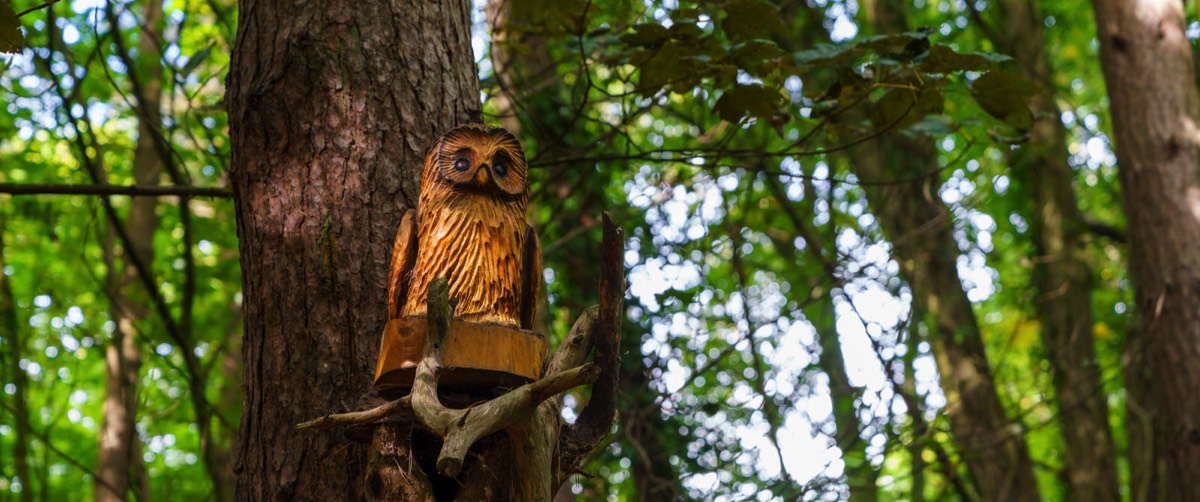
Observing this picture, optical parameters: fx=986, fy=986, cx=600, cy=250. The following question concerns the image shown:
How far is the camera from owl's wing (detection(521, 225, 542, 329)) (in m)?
A: 2.08

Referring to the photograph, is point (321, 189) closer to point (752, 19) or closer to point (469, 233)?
point (469, 233)

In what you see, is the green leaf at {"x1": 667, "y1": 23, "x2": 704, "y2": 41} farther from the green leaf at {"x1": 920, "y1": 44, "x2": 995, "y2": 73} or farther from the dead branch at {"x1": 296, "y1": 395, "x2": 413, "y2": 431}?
the dead branch at {"x1": 296, "y1": 395, "x2": 413, "y2": 431}

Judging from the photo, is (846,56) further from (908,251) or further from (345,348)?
(908,251)

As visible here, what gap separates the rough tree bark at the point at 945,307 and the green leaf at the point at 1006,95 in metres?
3.14

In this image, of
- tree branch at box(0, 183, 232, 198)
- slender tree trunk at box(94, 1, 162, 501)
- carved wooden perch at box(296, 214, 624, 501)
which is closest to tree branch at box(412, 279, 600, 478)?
carved wooden perch at box(296, 214, 624, 501)

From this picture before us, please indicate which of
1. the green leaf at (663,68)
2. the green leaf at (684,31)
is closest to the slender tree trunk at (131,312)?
the green leaf at (663,68)

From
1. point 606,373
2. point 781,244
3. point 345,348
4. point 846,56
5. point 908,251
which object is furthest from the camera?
point 781,244

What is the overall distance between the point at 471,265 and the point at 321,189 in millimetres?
482

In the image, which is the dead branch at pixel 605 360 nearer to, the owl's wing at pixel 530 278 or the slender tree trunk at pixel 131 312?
the owl's wing at pixel 530 278

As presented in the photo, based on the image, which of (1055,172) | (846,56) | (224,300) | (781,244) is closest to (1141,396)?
(1055,172)

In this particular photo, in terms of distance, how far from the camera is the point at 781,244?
7648mm

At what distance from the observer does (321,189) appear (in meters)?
2.21

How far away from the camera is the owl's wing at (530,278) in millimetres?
2078

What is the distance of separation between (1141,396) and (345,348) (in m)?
7.00
